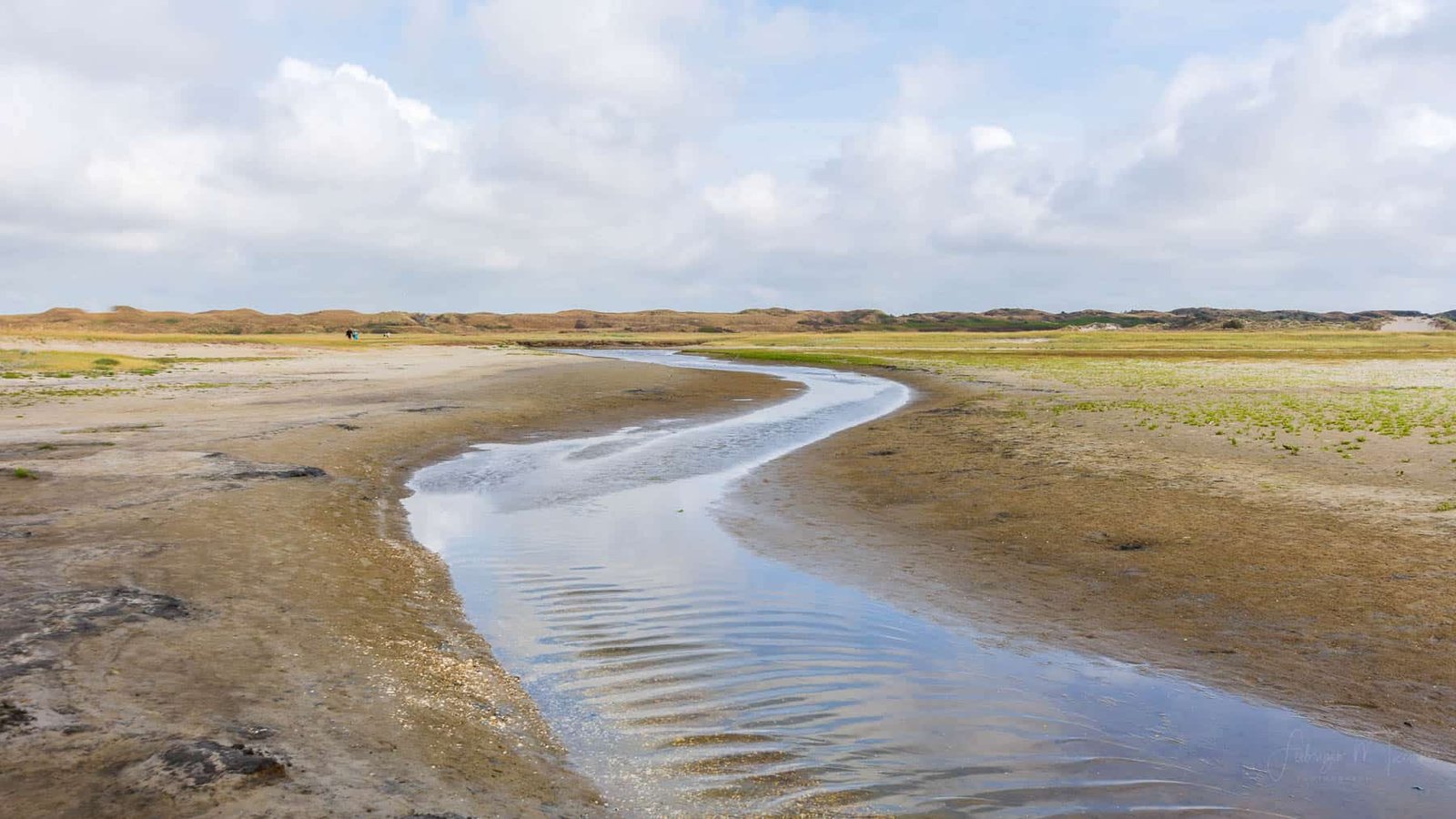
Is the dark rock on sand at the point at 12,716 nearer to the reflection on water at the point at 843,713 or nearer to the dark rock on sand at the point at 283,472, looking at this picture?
the reflection on water at the point at 843,713

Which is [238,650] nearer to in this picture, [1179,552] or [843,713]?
[843,713]

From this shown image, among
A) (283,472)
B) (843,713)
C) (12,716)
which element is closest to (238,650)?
(12,716)

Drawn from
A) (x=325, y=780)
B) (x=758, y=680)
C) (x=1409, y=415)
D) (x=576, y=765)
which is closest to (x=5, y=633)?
(x=325, y=780)

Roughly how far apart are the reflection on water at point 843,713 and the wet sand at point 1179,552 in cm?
74

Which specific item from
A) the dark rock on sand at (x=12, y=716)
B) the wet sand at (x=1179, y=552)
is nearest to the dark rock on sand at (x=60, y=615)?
the dark rock on sand at (x=12, y=716)

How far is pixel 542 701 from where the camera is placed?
7805mm

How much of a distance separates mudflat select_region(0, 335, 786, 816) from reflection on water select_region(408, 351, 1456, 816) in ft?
2.50

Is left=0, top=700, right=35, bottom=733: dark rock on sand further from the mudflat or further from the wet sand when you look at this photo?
the wet sand

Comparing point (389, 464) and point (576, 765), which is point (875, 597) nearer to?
point (576, 765)

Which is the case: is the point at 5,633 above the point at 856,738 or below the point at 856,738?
above

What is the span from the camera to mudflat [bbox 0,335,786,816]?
221 inches

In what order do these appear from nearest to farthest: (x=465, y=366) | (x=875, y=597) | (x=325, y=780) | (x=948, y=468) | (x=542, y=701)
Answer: (x=325, y=780) < (x=542, y=701) < (x=875, y=597) < (x=948, y=468) < (x=465, y=366)

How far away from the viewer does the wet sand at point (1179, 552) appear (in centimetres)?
856

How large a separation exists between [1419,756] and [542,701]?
7194 millimetres
